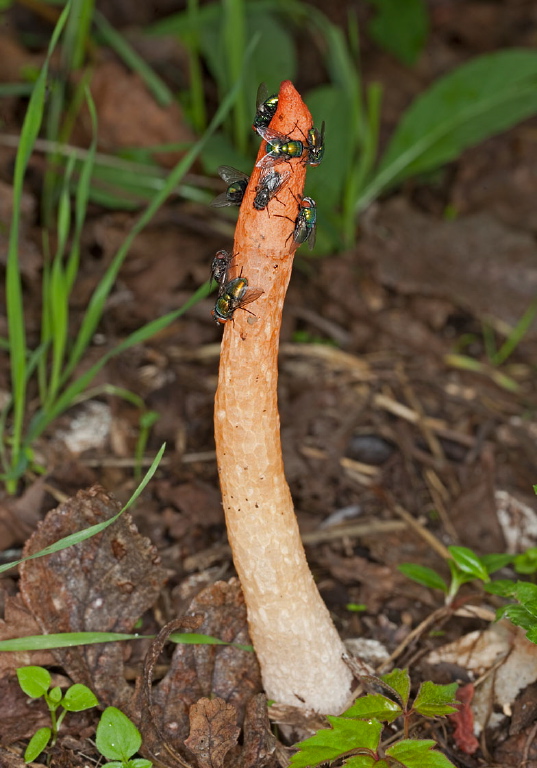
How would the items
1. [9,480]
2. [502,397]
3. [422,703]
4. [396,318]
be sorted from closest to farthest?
[422,703]
[9,480]
[502,397]
[396,318]

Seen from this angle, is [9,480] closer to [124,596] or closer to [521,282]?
[124,596]

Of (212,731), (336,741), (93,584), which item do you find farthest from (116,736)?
(336,741)

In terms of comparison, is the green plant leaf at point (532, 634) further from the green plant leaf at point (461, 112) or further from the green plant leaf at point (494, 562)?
the green plant leaf at point (461, 112)

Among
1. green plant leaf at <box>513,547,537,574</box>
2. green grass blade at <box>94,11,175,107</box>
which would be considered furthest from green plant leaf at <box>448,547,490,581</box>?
green grass blade at <box>94,11,175,107</box>

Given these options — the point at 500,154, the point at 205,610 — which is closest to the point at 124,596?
the point at 205,610

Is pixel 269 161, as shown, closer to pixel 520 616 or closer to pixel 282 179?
pixel 282 179

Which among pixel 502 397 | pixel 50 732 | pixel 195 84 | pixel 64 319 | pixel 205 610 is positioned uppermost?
pixel 195 84

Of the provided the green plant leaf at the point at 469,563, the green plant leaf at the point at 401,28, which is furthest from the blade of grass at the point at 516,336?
the green plant leaf at the point at 401,28
